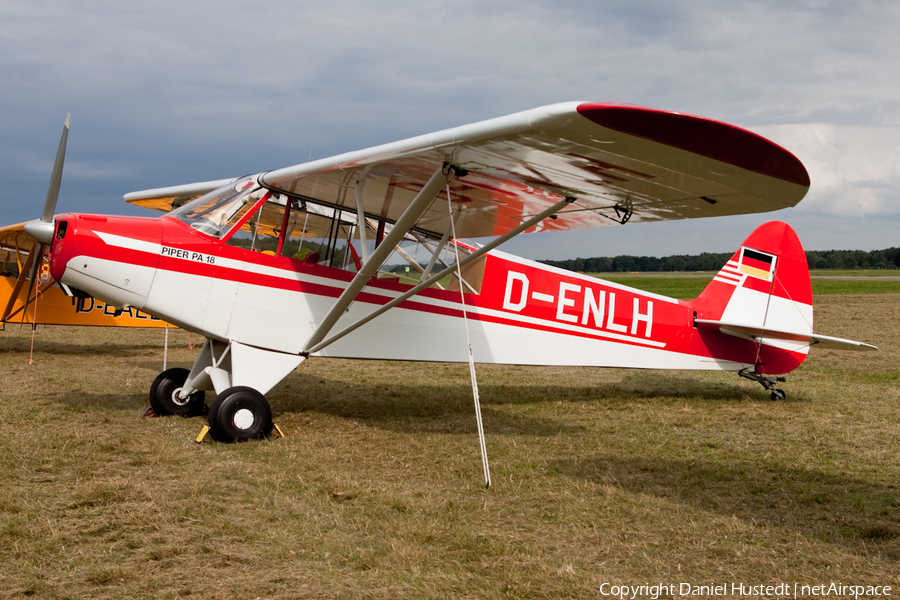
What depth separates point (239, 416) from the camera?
530 centimetres

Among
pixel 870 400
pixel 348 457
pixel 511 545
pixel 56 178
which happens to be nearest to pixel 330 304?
pixel 348 457

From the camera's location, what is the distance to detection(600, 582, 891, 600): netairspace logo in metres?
2.73

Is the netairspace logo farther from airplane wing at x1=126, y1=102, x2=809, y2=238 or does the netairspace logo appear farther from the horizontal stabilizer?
the horizontal stabilizer

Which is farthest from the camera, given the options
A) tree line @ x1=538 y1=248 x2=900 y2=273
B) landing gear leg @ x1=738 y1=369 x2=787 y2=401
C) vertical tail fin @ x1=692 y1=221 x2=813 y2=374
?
tree line @ x1=538 y1=248 x2=900 y2=273

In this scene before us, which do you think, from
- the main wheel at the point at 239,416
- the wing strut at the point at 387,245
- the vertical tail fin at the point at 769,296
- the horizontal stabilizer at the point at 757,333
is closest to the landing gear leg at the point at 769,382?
the vertical tail fin at the point at 769,296

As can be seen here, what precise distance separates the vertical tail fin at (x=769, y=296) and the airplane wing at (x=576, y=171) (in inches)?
113

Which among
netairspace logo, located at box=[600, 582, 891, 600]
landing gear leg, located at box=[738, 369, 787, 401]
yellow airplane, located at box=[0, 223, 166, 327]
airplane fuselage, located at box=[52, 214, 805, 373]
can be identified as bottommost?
yellow airplane, located at box=[0, 223, 166, 327]

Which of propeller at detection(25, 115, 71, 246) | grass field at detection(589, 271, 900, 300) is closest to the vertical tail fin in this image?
propeller at detection(25, 115, 71, 246)

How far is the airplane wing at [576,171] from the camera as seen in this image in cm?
351

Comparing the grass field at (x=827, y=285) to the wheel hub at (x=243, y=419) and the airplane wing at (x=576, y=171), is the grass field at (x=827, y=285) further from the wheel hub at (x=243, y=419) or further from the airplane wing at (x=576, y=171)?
the wheel hub at (x=243, y=419)

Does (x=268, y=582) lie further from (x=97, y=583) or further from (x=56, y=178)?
(x=56, y=178)

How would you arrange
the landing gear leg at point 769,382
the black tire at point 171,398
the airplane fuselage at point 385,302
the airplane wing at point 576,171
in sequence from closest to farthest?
the airplane wing at point 576,171
the airplane fuselage at point 385,302
the black tire at point 171,398
the landing gear leg at point 769,382

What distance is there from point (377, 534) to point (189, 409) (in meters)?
3.77

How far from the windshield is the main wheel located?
57.6 inches
